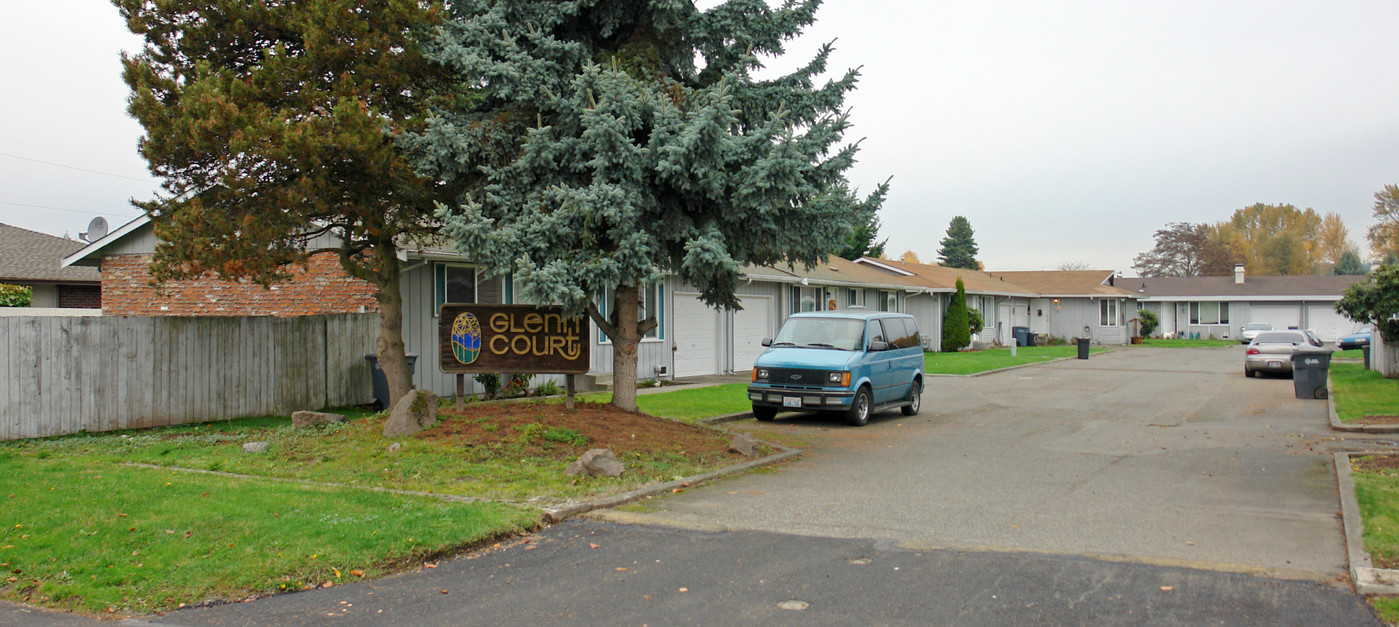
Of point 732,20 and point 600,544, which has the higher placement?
point 732,20

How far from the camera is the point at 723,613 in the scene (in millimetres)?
5270

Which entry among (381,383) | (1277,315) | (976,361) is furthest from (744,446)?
(1277,315)

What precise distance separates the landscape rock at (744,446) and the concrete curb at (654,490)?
18 centimetres

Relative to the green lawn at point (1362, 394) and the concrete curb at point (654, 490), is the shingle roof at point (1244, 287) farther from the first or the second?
the concrete curb at point (654, 490)

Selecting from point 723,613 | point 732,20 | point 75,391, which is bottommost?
point 723,613

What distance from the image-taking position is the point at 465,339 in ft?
38.5

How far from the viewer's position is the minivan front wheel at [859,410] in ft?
47.7

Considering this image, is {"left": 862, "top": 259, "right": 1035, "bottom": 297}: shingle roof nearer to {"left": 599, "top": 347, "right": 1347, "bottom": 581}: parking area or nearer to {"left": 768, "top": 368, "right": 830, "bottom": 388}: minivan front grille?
{"left": 599, "top": 347, "right": 1347, "bottom": 581}: parking area

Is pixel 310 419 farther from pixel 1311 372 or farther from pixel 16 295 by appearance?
pixel 1311 372

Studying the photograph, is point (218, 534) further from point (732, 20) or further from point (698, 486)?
point (732, 20)

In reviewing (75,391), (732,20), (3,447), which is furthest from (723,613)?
(75,391)

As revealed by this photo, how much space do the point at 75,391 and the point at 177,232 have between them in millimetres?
3377

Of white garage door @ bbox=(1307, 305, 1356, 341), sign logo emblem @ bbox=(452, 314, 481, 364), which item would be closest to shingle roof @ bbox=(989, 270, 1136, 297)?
white garage door @ bbox=(1307, 305, 1356, 341)

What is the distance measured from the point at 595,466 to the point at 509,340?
3192 mm
